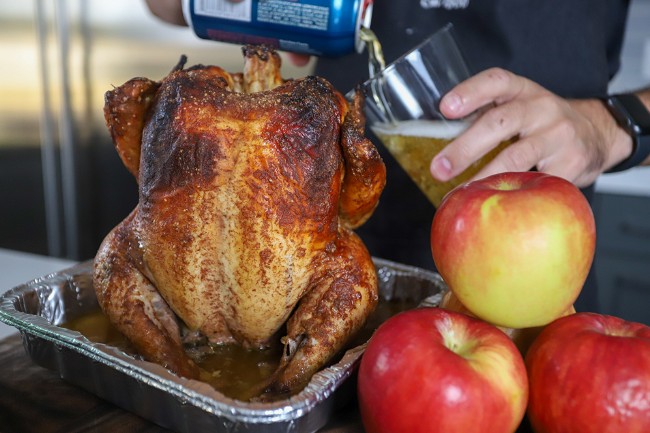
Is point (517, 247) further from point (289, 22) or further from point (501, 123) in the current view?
point (289, 22)

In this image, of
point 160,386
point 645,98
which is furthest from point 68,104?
point 160,386

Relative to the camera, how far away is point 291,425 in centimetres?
73

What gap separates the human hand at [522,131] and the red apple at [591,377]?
34cm

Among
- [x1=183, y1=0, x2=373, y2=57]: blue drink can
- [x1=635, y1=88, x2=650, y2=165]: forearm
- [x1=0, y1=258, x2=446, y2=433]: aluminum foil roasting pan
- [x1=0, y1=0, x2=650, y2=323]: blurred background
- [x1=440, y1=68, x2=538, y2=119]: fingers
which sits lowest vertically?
[x1=0, y1=0, x2=650, y2=323]: blurred background

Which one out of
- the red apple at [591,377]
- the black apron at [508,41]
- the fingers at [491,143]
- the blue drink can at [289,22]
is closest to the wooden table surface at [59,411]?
the red apple at [591,377]

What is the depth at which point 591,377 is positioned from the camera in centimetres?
63

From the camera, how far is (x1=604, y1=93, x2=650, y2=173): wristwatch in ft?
4.17

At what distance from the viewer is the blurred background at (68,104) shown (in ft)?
9.89

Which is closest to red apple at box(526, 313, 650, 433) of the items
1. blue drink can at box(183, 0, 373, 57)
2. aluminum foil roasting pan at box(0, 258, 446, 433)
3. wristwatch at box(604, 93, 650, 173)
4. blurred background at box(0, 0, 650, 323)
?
aluminum foil roasting pan at box(0, 258, 446, 433)

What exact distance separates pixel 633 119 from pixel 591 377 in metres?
0.78

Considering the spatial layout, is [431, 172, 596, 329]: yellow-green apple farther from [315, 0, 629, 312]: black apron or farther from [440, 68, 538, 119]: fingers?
[315, 0, 629, 312]: black apron

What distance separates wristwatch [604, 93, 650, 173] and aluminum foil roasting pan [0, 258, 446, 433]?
1.88ft

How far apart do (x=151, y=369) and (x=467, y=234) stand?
37cm

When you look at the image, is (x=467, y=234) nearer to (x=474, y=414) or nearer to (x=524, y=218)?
(x=524, y=218)
